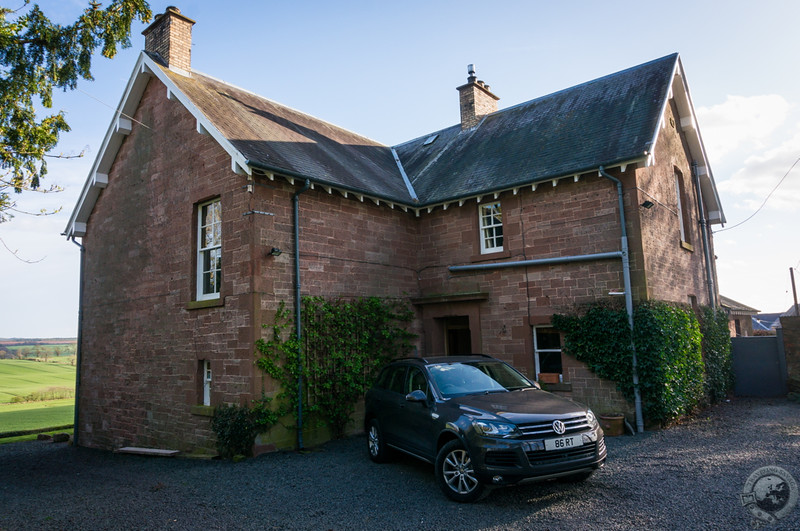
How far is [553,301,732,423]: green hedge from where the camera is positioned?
10758 millimetres

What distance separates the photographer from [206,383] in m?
11.7

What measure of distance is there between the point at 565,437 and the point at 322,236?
7412 mm

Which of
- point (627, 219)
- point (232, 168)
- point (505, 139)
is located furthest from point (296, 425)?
point (505, 139)

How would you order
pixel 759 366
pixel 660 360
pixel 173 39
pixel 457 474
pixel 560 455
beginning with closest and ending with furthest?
pixel 560 455
pixel 457 474
pixel 660 360
pixel 173 39
pixel 759 366

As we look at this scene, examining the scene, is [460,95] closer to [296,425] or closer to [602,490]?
[296,425]

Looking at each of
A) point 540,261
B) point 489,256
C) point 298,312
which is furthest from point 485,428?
point 489,256

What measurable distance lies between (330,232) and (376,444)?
526 centimetres

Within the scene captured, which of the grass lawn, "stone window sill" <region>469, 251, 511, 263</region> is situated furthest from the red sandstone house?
the grass lawn

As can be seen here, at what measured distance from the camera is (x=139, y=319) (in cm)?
1357

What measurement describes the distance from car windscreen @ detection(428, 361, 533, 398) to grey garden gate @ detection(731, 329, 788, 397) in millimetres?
11960

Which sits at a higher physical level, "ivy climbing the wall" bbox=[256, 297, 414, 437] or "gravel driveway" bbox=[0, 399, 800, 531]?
"ivy climbing the wall" bbox=[256, 297, 414, 437]

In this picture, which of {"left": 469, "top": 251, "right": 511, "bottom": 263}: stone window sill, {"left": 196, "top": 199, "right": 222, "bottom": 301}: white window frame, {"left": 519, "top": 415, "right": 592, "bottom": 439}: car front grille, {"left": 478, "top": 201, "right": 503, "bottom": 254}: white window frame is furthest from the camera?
{"left": 478, "top": 201, "right": 503, "bottom": 254}: white window frame

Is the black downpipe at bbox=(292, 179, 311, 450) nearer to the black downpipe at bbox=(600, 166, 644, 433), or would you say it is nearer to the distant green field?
the black downpipe at bbox=(600, 166, 644, 433)

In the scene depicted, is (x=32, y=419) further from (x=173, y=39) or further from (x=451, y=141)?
(x=451, y=141)
